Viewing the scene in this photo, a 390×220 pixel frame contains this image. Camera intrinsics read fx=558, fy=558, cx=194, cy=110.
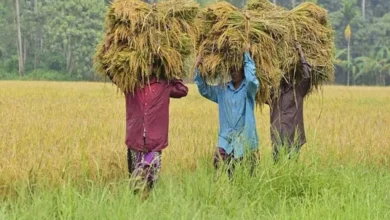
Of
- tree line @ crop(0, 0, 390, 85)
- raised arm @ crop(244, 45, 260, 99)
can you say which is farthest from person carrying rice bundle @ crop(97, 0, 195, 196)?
tree line @ crop(0, 0, 390, 85)

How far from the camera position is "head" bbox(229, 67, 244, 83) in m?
4.55

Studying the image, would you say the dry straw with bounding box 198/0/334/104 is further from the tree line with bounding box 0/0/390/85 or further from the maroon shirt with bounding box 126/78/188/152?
the tree line with bounding box 0/0/390/85

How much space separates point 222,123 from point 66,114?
6461mm

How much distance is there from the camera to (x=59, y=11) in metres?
41.2

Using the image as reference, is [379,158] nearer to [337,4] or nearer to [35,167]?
[35,167]

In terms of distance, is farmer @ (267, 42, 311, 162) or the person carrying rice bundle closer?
the person carrying rice bundle

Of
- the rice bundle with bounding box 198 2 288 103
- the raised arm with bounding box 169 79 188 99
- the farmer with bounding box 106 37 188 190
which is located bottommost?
the farmer with bounding box 106 37 188 190

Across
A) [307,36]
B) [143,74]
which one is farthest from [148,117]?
[307,36]

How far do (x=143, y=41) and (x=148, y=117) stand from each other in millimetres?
598

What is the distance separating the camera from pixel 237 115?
4.49m

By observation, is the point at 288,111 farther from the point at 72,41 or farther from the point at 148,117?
the point at 72,41

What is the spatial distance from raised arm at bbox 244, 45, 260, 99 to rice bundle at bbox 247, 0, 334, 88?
469 millimetres

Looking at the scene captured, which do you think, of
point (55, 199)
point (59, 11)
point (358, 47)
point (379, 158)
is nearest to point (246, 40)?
point (55, 199)

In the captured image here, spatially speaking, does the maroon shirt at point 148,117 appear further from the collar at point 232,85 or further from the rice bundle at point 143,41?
the collar at point 232,85
